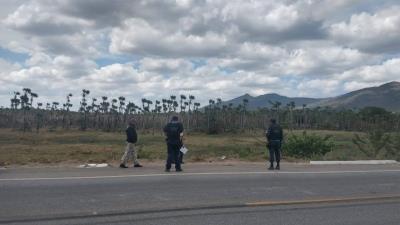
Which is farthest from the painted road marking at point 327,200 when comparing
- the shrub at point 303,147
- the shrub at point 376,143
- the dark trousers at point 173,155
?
the shrub at point 376,143

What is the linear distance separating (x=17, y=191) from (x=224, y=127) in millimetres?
98583

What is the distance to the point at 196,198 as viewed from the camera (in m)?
9.94

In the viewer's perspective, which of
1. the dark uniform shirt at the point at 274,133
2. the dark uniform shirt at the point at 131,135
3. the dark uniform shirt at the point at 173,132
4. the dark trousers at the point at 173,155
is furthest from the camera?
the dark uniform shirt at the point at 274,133

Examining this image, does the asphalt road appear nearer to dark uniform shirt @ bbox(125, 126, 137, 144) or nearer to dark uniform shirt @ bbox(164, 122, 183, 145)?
dark uniform shirt @ bbox(164, 122, 183, 145)

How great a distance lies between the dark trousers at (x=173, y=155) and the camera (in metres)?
15.0

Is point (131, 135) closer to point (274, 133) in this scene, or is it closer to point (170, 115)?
point (274, 133)

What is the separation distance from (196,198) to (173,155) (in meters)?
5.27

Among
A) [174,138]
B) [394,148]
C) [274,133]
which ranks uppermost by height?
[274,133]

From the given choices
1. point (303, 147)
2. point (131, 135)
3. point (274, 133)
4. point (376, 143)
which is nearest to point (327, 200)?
point (274, 133)

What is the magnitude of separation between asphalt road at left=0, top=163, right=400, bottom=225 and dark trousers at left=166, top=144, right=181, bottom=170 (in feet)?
2.65

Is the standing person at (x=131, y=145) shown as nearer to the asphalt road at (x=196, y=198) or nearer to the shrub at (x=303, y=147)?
the asphalt road at (x=196, y=198)

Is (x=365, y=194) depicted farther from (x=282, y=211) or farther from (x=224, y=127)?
(x=224, y=127)

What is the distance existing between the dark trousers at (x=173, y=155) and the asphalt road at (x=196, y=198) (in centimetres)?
81

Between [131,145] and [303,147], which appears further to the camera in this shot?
[303,147]
